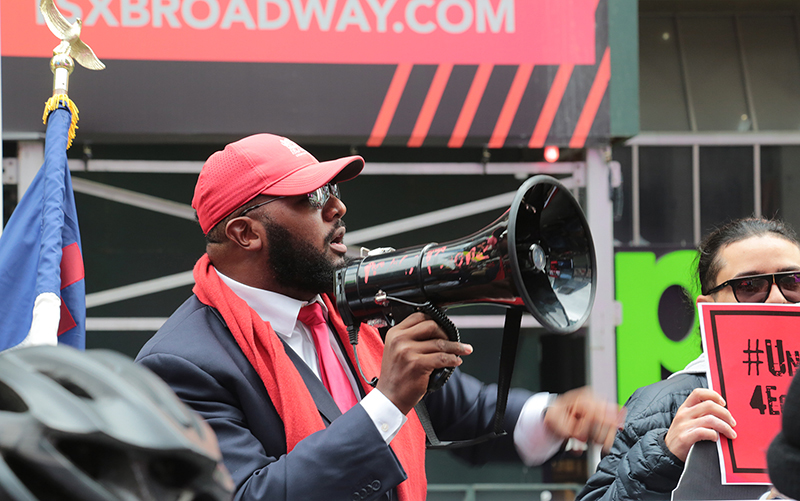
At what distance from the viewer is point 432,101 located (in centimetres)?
412

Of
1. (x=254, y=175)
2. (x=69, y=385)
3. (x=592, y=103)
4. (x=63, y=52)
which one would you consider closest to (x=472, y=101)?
(x=592, y=103)

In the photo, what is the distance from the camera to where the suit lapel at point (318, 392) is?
1.78 m

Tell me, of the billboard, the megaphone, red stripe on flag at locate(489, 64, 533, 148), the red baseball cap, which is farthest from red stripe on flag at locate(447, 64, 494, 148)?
the megaphone

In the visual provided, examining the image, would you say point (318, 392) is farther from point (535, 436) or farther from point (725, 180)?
point (725, 180)

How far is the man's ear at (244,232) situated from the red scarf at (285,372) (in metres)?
0.11

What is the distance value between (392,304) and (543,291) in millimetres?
346

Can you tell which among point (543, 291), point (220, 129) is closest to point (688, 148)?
point (220, 129)

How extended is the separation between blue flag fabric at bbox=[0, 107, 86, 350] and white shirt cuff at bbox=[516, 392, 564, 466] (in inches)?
73.1

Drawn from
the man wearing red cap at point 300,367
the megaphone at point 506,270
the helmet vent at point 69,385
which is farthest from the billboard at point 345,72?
the helmet vent at point 69,385

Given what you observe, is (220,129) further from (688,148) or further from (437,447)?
(688,148)

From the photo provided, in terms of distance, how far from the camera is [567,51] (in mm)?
4172

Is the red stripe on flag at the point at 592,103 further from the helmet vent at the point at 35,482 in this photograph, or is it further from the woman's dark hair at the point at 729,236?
the helmet vent at the point at 35,482

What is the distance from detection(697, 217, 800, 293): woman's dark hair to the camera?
2166 mm

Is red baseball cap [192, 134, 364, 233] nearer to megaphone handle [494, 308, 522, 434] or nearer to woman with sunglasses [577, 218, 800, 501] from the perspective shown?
megaphone handle [494, 308, 522, 434]
